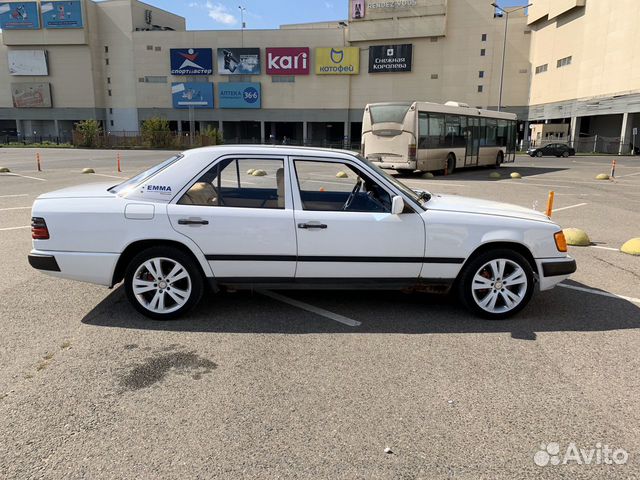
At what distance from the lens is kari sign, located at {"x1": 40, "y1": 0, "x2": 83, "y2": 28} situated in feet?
215

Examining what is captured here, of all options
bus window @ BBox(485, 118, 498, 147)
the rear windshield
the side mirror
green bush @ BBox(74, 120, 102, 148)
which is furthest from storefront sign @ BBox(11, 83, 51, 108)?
the side mirror

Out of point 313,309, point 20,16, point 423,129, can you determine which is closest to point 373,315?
point 313,309

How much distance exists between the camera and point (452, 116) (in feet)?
69.9

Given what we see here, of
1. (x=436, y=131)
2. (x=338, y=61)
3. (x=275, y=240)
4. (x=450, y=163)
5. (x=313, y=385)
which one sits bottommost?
(x=313, y=385)

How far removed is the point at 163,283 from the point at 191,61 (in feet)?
224

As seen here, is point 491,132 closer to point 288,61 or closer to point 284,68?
point 288,61

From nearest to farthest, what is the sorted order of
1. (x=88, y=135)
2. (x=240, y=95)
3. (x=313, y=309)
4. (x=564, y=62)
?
1. (x=313, y=309)
2. (x=564, y=62)
3. (x=88, y=135)
4. (x=240, y=95)

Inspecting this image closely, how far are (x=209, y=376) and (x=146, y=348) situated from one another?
2.58 feet

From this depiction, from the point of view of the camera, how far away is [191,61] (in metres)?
65.8

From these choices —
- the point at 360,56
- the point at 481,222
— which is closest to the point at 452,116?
the point at 481,222

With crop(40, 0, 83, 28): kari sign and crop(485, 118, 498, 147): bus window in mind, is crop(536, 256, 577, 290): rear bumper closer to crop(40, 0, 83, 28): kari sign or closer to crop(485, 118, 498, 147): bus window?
crop(485, 118, 498, 147): bus window

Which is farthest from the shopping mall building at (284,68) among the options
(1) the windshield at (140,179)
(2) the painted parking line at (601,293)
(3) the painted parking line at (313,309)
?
(1) the windshield at (140,179)

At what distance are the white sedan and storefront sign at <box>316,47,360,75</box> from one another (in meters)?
61.0

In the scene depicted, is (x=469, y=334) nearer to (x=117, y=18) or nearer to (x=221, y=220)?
(x=221, y=220)
